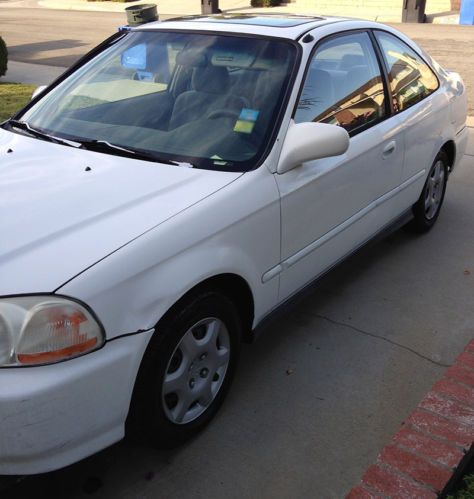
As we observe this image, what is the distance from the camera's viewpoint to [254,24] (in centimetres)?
353

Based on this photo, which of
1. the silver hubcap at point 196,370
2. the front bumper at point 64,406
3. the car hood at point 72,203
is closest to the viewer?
the front bumper at point 64,406

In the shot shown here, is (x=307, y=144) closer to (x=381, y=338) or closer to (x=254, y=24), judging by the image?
(x=254, y=24)

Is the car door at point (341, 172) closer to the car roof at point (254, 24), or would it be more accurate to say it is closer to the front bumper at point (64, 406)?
the car roof at point (254, 24)

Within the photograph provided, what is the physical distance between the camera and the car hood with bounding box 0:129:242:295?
218cm

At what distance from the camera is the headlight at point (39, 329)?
2.07 meters

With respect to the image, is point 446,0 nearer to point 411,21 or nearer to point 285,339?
point 411,21

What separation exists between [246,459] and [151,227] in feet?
3.55

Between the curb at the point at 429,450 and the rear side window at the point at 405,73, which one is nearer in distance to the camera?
the curb at the point at 429,450

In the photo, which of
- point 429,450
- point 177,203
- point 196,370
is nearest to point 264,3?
point 177,203

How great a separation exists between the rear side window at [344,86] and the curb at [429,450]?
1.46 m

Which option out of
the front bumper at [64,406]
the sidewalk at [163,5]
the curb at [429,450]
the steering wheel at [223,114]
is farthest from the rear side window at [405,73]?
the sidewalk at [163,5]

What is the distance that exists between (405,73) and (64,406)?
324cm

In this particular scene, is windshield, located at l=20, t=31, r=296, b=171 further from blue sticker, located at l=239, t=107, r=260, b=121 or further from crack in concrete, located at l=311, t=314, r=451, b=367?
crack in concrete, located at l=311, t=314, r=451, b=367

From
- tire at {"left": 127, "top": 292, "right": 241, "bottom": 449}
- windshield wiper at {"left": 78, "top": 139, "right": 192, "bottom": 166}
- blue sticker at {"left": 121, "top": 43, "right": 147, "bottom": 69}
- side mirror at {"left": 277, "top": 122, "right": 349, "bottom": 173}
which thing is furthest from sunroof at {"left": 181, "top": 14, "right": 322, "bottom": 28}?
tire at {"left": 127, "top": 292, "right": 241, "bottom": 449}
